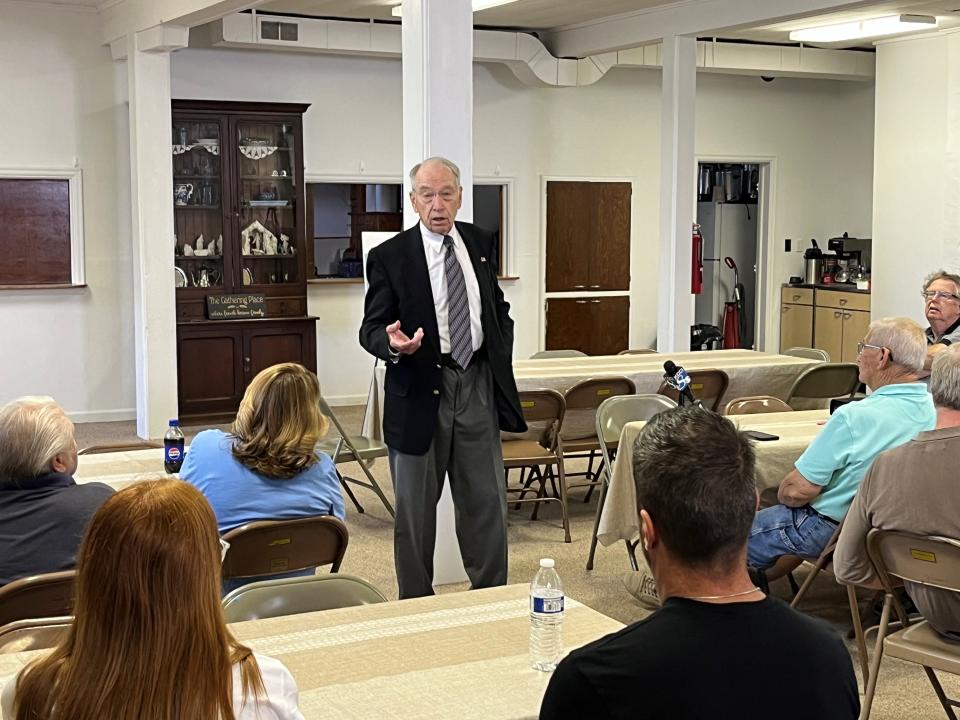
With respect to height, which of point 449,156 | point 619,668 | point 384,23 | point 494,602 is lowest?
point 494,602

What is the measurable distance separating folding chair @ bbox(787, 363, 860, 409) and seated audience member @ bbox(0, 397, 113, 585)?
4.60 meters

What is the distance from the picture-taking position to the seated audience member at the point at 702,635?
5.43 ft

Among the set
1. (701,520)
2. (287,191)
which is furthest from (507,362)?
(287,191)

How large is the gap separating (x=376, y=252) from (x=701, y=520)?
283 centimetres

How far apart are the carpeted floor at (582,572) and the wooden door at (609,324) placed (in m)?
4.38

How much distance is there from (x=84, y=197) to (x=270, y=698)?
8717 mm

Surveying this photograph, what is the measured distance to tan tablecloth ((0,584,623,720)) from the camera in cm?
228

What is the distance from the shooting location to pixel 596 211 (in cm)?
1198

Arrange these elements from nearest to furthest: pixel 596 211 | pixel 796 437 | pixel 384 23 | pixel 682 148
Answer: pixel 796 437 < pixel 682 148 < pixel 384 23 < pixel 596 211

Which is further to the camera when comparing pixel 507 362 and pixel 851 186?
pixel 851 186

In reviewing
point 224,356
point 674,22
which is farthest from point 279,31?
point 674,22

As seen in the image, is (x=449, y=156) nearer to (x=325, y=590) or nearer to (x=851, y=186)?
(x=325, y=590)

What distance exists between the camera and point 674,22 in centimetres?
940

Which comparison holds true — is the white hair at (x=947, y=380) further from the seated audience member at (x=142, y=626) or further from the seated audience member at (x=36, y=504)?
the seated audience member at (x=142, y=626)
